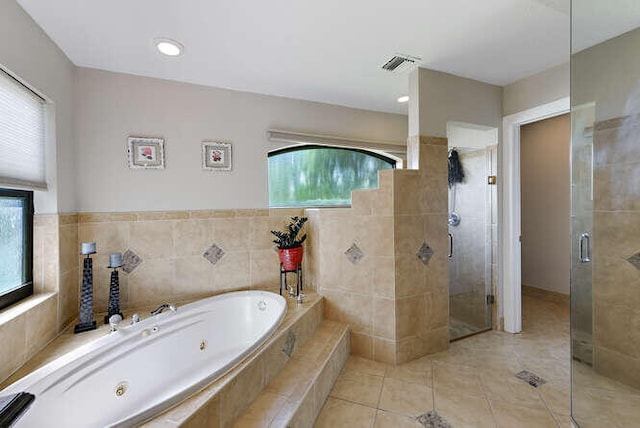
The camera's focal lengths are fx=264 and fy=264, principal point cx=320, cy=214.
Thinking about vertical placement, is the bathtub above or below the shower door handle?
below

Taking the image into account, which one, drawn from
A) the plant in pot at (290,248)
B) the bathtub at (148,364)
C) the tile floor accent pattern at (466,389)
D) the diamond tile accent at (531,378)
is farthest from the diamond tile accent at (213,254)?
the diamond tile accent at (531,378)

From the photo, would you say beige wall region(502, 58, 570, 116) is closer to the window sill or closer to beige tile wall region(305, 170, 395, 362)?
beige tile wall region(305, 170, 395, 362)

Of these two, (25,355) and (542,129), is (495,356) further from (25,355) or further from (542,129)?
(25,355)

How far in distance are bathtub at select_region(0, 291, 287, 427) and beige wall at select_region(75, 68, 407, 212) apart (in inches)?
38.0

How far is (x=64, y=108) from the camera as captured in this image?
1.92 m

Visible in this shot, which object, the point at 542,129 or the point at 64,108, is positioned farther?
the point at 542,129

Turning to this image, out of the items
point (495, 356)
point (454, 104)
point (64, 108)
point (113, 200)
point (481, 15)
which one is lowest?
point (495, 356)

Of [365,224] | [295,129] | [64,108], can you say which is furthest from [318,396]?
[64,108]

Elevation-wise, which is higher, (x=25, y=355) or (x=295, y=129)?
(x=295, y=129)

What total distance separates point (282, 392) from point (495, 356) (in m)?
1.85

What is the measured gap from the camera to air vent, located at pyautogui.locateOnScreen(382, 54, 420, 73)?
2.03m

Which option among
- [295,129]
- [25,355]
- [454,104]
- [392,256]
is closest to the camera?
[25,355]

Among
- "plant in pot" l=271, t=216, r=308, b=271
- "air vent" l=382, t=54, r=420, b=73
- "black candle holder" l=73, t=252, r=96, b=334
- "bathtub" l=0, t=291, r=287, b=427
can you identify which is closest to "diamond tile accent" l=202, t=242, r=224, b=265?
"bathtub" l=0, t=291, r=287, b=427

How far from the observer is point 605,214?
176 centimetres
